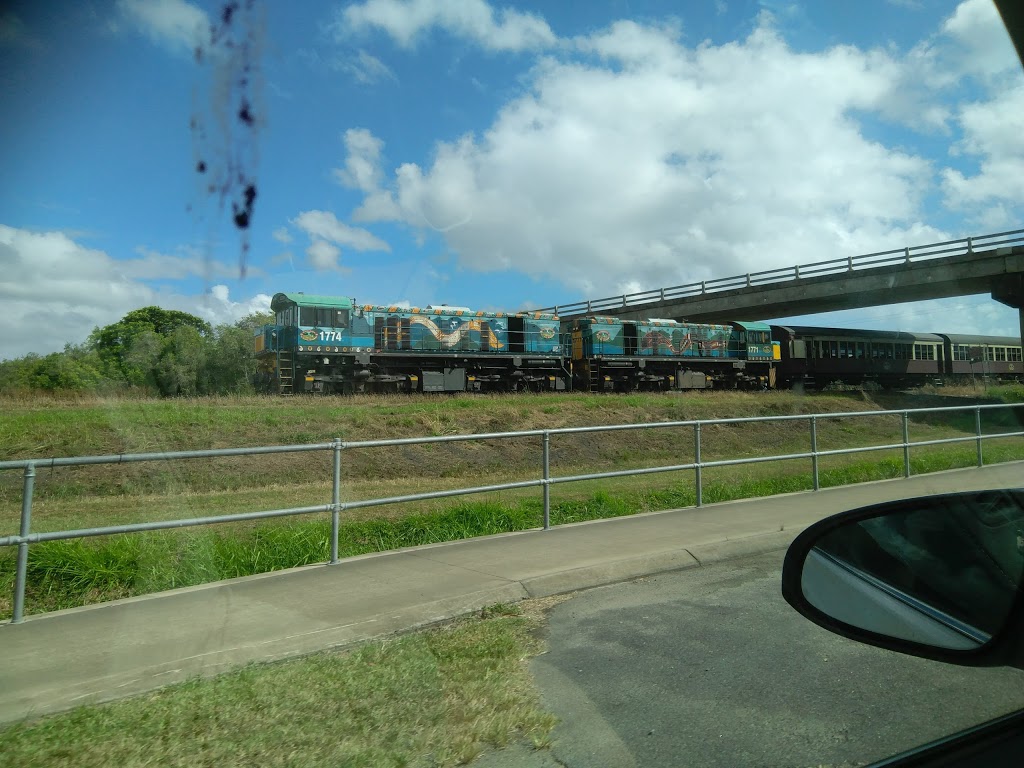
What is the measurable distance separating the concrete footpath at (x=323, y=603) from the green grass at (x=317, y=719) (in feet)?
0.93

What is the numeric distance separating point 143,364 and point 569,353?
55.3ft

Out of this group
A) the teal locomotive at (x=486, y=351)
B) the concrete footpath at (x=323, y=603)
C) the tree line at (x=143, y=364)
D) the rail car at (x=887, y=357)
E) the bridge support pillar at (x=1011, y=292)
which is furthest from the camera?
the rail car at (x=887, y=357)

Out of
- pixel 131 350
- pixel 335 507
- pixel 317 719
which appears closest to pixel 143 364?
pixel 131 350

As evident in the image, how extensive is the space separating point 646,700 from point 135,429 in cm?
1446

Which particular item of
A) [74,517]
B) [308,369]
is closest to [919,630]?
[74,517]

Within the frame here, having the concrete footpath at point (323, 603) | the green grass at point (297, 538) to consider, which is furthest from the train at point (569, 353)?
the concrete footpath at point (323, 603)

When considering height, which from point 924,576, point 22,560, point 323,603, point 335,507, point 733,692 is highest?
point 924,576

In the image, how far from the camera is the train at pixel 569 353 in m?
23.6

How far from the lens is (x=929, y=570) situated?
2469mm

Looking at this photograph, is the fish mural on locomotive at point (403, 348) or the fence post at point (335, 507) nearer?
the fence post at point (335, 507)

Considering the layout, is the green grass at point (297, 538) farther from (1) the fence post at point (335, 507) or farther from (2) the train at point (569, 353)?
(2) the train at point (569, 353)

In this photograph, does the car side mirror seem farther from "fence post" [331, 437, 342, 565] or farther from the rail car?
the rail car

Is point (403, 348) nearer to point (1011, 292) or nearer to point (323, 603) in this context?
point (1011, 292)

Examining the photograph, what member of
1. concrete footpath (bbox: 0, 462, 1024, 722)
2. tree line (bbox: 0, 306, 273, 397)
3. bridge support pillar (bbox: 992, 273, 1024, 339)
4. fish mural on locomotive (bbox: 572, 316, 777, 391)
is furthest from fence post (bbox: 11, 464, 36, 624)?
fish mural on locomotive (bbox: 572, 316, 777, 391)
